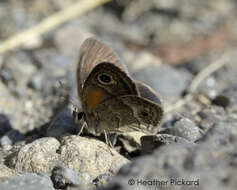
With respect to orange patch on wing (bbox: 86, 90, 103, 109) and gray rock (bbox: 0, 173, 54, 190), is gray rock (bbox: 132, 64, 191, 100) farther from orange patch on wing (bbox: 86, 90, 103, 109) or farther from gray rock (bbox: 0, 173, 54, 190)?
gray rock (bbox: 0, 173, 54, 190)

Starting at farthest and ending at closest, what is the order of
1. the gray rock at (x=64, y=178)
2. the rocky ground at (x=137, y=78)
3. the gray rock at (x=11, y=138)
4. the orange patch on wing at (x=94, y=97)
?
the gray rock at (x=11, y=138), the orange patch on wing at (x=94, y=97), the gray rock at (x=64, y=178), the rocky ground at (x=137, y=78)

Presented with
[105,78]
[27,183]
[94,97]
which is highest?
[105,78]

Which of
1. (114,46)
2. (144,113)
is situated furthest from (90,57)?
(114,46)

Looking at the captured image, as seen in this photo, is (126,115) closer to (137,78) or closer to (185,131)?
(185,131)

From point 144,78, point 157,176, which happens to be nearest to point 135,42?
point 144,78

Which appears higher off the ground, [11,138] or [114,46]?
[114,46]

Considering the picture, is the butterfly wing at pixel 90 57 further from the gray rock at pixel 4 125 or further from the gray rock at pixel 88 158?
the gray rock at pixel 4 125

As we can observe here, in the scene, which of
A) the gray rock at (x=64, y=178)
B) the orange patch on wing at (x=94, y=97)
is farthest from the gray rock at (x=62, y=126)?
the gray rock at (x=64, y=178)
